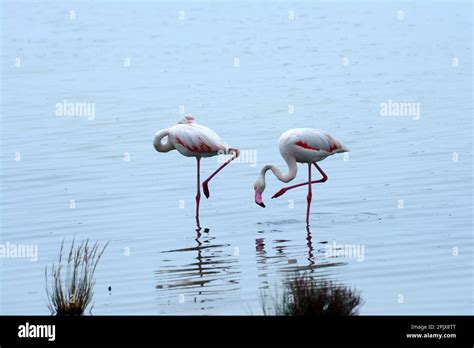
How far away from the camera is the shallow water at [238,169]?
13.1 m

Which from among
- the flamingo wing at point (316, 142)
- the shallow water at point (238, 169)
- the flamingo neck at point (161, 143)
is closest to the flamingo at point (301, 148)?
the flamingo wing at point (316, 142)

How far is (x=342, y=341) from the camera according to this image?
30.3 ft

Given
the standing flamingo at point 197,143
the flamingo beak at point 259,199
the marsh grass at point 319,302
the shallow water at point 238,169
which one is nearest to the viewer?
the marsh grass at point 319,302

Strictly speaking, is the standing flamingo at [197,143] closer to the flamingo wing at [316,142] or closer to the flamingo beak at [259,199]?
the flamingo beak at [259,199]

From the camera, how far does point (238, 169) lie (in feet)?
67.1

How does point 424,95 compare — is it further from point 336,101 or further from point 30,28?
point 30,28

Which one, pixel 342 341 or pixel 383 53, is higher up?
pixel 383 53

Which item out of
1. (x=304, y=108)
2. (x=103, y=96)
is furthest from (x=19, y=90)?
(x=304, y=108)

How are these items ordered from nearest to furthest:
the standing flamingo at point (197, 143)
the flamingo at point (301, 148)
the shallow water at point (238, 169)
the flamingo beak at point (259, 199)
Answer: the shallow water at point (238, 169), the flamingo beak at point (259, 199), the flamingo at point (301, 148), the standing flamingo at point (197, 143)

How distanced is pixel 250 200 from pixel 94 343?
8594 millimetres

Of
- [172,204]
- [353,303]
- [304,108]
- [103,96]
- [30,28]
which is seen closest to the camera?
[353,303]

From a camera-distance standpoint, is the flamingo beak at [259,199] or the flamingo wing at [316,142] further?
the flamingo wing at [316,142]

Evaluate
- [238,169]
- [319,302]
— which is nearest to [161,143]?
[238,169]

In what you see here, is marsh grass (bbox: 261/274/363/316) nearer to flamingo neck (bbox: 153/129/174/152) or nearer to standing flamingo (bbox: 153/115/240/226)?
standing flamingo (bbox: 153/115/240/226)
